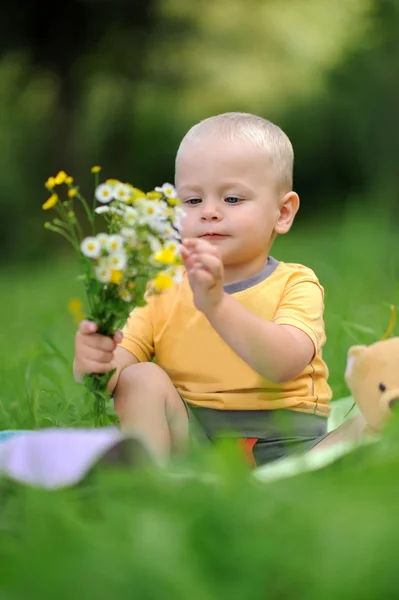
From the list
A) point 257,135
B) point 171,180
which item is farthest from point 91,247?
point 171,180

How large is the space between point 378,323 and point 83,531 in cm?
237

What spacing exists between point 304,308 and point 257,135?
460 mm

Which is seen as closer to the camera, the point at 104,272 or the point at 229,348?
the point at 104,272

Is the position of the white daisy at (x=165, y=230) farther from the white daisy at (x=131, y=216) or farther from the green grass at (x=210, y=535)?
the green grass at (x=210, y=535)

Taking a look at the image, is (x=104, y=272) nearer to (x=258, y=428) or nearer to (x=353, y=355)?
(x=353, y=355)

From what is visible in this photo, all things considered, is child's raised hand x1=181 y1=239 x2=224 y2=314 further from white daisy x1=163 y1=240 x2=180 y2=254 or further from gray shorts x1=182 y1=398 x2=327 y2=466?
gray shorts x1=182 y1=398 x2=327 y2=466

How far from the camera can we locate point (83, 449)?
1601 millimetres

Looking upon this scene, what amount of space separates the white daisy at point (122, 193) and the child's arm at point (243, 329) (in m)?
0.21

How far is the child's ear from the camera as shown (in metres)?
2.51

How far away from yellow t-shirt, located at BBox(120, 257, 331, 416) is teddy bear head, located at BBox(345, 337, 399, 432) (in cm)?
27

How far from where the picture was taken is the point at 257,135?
8.05 ft

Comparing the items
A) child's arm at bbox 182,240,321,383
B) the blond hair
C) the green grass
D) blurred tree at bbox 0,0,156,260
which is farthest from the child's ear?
blurred tree at bbox 0,0,156,260

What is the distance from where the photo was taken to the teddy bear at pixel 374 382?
78.0 inches

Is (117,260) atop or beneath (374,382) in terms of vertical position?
atop
